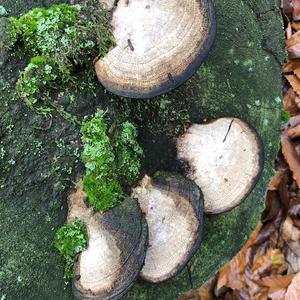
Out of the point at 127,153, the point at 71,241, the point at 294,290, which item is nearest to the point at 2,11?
the point at 127,153

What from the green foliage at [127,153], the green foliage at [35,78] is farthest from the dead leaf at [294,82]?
the green foliage at [35,78]

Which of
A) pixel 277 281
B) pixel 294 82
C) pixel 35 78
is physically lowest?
pixel 277 281

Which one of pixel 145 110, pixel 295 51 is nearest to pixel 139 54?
pixel 145 110

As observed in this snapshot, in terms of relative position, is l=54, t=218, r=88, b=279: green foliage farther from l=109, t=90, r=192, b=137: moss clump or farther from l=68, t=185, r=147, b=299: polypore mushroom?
l=109, t=90, r=192, b=137: moss clump

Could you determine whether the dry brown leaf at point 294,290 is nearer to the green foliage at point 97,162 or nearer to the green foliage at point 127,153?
the green foliage at point 127,153

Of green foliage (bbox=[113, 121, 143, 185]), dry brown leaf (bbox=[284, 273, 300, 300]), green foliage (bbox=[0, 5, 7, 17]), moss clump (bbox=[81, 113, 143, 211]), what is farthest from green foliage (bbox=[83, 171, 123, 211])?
dry brown leaf (bbox=[284, 273, 300, 300])

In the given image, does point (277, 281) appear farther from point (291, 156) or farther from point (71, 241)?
point (71, 241)
